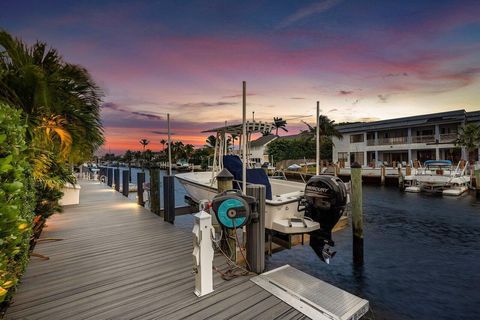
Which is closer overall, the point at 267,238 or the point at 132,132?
the point at 267,238

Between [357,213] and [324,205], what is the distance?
303 cm

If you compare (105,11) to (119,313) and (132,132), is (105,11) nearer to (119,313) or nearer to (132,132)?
(119,313)

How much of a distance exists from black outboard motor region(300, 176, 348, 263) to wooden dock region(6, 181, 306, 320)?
92.2 inches

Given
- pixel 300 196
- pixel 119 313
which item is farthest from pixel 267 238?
pixel 119 313

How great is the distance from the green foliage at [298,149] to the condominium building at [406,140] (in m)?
4.46

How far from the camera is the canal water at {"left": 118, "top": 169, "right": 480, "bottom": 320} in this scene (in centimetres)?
535

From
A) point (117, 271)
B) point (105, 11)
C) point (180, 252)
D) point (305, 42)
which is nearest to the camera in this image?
point (117, 271)

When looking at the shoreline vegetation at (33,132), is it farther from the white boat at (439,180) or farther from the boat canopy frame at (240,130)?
the white boat at (439,180)

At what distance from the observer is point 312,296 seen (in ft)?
9.46

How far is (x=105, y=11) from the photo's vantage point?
823cm

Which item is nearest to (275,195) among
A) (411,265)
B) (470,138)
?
(411,265)

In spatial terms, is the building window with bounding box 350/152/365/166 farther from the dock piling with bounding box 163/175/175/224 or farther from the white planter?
the white planter

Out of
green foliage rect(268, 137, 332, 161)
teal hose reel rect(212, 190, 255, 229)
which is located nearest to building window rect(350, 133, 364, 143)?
green foliage rect(268, 137, 332, 161)

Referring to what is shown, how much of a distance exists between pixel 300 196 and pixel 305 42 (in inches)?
345
